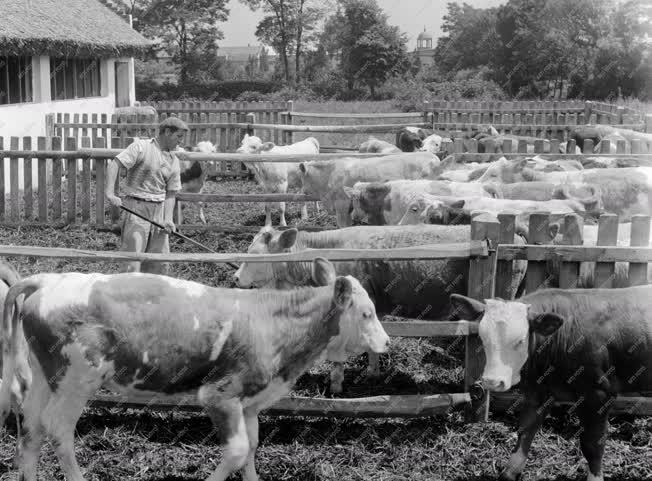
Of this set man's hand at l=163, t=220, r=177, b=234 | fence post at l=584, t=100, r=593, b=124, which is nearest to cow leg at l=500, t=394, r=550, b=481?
man's hand at l=163, t=220, r=177, b=234

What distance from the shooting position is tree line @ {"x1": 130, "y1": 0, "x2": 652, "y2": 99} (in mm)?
47312

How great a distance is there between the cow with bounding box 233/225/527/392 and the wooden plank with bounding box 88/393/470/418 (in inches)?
26.8

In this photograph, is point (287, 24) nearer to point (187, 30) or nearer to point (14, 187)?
point (187, 30)

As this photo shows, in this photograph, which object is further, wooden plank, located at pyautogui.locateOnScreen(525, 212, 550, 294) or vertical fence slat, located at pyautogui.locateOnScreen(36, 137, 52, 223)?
vertical fence slat, located at pyautogui.locateOnScreen(36, 137, 52, 223)

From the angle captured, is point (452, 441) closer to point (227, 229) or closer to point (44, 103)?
point (227, 229)

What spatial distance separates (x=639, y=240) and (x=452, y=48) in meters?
65.4

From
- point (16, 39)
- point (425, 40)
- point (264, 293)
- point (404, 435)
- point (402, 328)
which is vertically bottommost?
point (404, 435)

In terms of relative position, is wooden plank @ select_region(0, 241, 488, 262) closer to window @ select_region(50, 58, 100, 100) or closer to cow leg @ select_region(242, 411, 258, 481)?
cow leg @ select_region(242, 411, 258, 481)

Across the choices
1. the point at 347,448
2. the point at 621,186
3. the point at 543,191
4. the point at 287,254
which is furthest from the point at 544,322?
the point at 621,186

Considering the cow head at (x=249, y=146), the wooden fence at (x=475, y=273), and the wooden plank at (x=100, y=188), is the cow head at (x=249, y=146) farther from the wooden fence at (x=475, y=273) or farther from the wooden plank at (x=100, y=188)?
the wooden fence at (x=475, y=273)

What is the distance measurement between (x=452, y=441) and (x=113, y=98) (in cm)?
2104

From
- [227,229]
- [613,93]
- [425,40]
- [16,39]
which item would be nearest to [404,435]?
[227,229]

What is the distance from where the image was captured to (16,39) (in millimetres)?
17125

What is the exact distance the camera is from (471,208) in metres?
7.89
